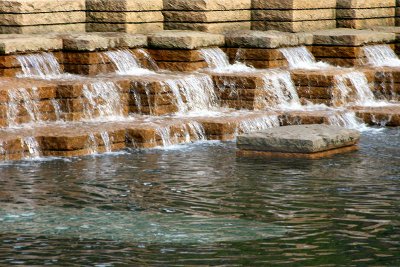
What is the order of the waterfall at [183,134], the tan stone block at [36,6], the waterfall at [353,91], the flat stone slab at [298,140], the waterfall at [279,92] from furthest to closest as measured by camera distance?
the waterfall at [353,91] < the tan stone block at [36,6] < the waterfall at [279,92] < the waterfall at [183,134] < the flat stone slab at [298,140]

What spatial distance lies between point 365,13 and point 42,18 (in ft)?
25.9

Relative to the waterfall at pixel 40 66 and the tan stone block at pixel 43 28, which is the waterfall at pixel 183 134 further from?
the tan stone block at pixel 43 28

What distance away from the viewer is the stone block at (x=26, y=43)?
60.7 feet

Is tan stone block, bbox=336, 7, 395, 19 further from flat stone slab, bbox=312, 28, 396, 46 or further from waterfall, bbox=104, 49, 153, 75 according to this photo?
waterfall, bbox=104, 49, 153, 75

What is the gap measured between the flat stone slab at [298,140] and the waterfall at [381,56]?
6.97m

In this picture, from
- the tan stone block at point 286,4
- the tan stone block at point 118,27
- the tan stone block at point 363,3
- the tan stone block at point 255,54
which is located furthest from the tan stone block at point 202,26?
the tan stone block at point 363,3

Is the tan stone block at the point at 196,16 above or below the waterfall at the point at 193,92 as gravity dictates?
above

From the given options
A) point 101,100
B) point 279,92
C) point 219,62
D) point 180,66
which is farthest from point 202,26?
point 101,100

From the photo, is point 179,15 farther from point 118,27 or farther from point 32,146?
point 32,146

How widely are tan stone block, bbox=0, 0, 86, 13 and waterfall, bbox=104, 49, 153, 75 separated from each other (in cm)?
164

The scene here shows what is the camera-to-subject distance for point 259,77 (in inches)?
792

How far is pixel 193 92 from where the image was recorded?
1939 cm

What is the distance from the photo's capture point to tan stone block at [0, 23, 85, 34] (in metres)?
20.5

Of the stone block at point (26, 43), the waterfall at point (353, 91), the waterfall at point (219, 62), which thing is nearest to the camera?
the stone block at point (26, 43)
